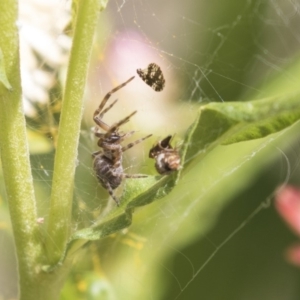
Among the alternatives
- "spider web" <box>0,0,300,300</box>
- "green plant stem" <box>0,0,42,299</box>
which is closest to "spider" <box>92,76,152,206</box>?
"spider web" <box>0,0,300,300</box>

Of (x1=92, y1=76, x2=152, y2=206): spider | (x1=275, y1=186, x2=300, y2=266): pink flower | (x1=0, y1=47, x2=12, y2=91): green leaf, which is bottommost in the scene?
(x1=275, y1=186, x2=300, y2=266): pink flower

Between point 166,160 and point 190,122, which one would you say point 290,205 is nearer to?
point 190,122

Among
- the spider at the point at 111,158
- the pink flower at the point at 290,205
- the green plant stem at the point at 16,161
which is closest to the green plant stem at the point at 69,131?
the green plant stem at the point at 16,161

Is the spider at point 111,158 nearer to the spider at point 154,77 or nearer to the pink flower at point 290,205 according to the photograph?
the spider at point 154,77

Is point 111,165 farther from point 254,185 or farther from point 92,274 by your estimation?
point 254,185

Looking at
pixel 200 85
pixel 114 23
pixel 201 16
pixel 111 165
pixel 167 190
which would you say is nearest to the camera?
pixel 167 190

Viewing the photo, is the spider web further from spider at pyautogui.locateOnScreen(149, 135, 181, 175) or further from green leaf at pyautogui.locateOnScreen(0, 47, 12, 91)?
green leaf at pyautogui.locateOnScreen(0, 47, 12, 91)

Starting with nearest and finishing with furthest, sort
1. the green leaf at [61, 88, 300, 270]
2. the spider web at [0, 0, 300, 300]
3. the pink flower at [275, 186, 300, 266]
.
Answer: the green leaf at [61, 88, 300, 270] → the spider web at [0, 0, 300, 300] → the pink flower at [275, 186, 300, 266]

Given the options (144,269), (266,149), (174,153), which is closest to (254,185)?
(266,149)
